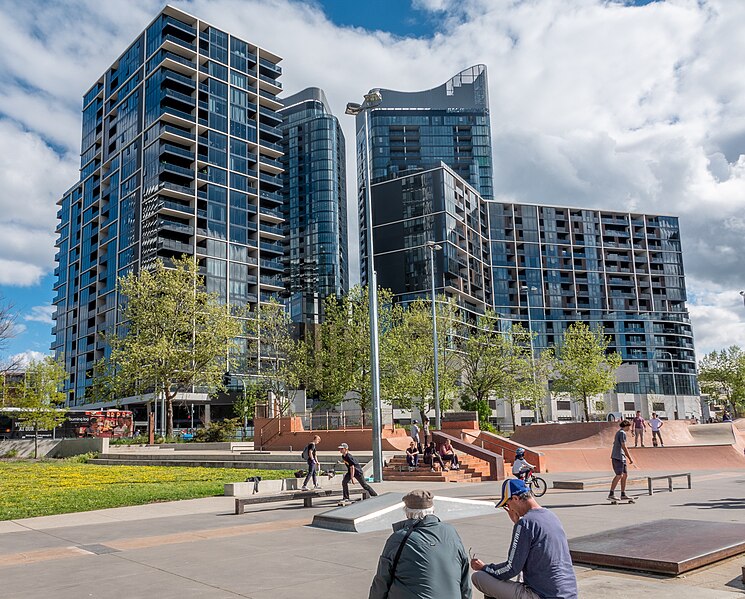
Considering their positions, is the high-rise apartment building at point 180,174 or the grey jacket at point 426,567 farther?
the high-rise apartment building at point 180,174

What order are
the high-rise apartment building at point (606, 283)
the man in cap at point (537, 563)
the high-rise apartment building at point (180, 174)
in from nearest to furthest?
the man in cap at point (537, 563)
the high-rise apartment building at point (180, 174)
the high-rise apartment building at point (606, 283)

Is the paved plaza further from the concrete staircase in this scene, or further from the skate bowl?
the skate bowl

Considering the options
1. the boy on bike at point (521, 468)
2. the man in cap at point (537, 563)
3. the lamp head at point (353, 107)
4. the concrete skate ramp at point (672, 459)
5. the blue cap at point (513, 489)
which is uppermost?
the lamp head at point (353, 107)

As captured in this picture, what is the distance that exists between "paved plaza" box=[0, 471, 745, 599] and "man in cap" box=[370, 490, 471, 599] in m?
2.90

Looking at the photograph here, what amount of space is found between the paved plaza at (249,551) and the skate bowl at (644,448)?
11733 millimetres

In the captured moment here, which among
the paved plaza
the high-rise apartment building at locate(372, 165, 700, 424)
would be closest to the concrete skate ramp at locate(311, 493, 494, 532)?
the paved plaza

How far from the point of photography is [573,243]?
133m

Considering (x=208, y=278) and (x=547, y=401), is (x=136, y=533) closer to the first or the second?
(x=208, y=278)

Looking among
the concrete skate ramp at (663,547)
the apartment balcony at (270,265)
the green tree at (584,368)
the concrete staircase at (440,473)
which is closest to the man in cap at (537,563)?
the concrete skate ramp at (663,547)

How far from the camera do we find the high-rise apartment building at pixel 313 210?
138m

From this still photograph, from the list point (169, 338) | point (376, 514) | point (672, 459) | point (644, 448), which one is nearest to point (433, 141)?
point (169, 338)

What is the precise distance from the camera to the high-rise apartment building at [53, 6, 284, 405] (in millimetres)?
80250

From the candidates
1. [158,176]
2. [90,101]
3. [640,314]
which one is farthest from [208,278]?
[640,314]

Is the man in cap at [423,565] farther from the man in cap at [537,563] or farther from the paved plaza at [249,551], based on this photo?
the paved plaza at [249,551]
